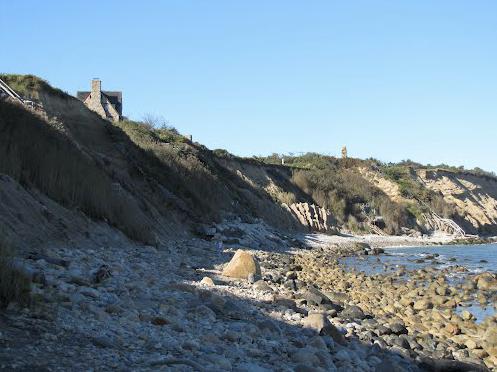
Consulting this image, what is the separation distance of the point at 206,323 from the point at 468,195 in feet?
240

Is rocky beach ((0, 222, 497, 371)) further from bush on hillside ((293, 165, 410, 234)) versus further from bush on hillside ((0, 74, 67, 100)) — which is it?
bush on hillside ((293, 165, 410, 234))

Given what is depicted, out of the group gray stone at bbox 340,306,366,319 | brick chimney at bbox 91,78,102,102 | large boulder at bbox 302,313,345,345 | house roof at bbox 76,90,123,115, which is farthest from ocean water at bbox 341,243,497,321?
house roof at bbox 76,90,123,115

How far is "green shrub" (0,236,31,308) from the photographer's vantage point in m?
5.94

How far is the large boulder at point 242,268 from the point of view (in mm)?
13504

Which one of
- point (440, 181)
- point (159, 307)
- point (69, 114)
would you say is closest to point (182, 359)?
point (159, 307)

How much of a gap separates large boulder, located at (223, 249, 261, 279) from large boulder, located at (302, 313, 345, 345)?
4.65m

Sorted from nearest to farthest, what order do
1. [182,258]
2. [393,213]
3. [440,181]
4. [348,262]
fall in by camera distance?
[182,258] < [348,262] < [393,213] < [440,181]

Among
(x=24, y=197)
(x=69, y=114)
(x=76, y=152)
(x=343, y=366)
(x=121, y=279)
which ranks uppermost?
(x=69, y=114)

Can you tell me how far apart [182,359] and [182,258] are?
10458 millimetres

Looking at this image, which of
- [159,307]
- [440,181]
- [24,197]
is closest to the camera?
[159,307]

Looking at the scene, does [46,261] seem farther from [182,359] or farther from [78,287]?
[182,359]

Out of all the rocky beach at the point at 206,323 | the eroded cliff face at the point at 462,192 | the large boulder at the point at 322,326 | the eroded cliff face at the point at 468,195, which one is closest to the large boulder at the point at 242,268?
the rocky beach at the point at 206,323

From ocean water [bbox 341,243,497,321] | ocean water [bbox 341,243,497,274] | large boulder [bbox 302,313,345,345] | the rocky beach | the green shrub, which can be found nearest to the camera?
the rocky beach

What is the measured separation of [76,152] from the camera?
19156 millimetres
